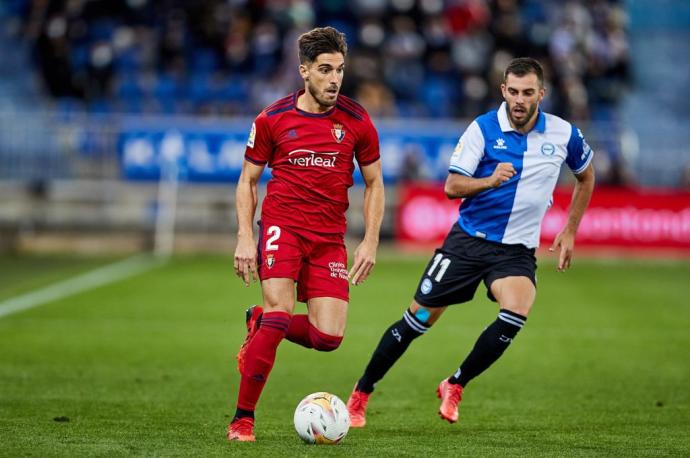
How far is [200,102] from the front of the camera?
25.4m

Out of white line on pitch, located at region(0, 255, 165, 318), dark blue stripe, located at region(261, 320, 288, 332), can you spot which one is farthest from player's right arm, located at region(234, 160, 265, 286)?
white line on pitch, located at region(0, 255, 165, 318)

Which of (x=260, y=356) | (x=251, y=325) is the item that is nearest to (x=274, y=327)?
(x=260, y=356)

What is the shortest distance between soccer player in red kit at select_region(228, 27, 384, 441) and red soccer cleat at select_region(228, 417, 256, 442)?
15.4 inches

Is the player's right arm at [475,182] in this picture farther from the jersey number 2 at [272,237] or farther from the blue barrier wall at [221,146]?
the blue barrier wall at [221,146]

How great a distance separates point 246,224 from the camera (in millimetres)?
7562

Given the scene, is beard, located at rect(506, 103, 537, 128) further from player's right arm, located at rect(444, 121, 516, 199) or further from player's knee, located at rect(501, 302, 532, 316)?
player's knee, located at rect(501, 302, 532, 316)

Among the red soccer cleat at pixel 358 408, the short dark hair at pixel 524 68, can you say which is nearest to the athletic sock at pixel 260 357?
the red soccer cleat at pixel 358 408

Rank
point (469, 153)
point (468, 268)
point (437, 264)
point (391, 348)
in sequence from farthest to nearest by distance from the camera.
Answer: point (391, 348)
point (437, 264)
point (468, 268)
point (469, 153)

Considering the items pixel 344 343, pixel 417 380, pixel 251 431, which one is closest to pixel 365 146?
pixel 251 431

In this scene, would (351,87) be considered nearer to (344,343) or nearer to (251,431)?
(344,343)

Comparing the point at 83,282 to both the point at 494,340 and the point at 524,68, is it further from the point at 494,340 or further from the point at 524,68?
the point at 524,68

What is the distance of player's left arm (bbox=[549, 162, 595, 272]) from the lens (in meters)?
8.52

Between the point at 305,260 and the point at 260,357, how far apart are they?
2.33ft

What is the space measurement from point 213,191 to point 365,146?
16.7m
